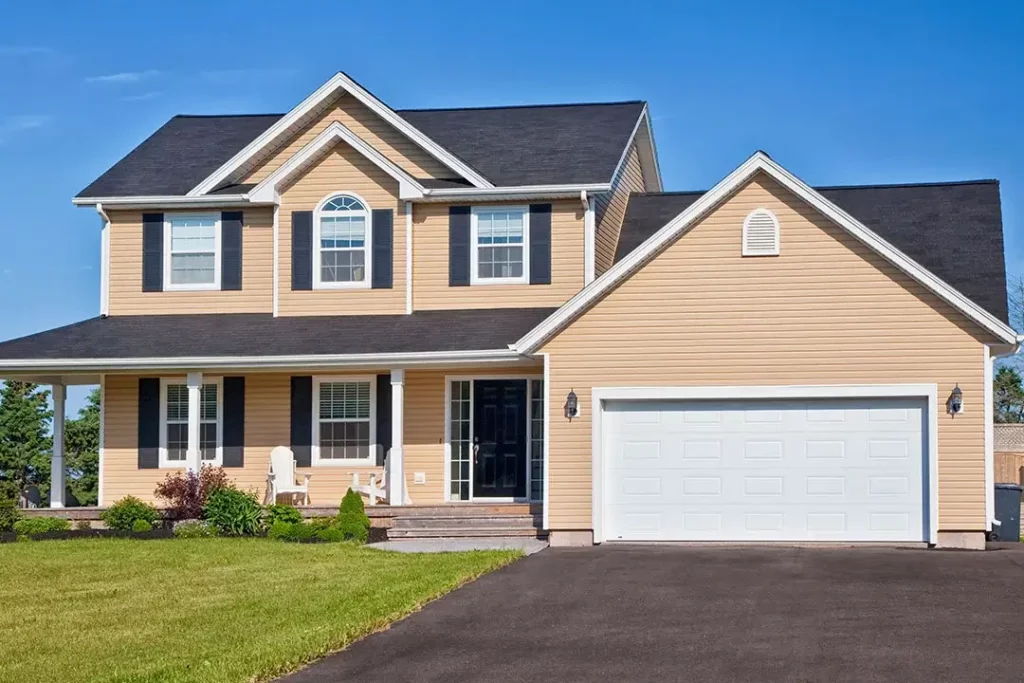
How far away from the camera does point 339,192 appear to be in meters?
23.8

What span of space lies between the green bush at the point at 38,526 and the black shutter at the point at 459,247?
24.0 feet

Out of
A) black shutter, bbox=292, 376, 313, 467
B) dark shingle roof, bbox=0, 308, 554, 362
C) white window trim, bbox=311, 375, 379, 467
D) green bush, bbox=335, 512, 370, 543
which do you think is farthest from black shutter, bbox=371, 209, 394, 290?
green bush, bbox=335, 512, 370, 543

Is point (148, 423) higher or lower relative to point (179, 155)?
lower

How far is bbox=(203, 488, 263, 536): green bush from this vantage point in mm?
21281

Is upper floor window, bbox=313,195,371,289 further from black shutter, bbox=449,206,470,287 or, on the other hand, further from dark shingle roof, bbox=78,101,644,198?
dark shingle roof, bbox=78,101,644,198

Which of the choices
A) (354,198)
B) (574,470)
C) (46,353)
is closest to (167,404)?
A: (46,353)

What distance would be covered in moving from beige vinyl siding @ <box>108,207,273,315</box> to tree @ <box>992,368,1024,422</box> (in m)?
30.8

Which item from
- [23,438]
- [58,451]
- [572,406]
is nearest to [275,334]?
[58,451]

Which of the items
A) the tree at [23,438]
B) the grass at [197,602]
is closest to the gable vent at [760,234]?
the grass at [197,602]

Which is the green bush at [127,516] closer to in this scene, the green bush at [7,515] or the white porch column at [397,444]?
the green bush at [7,515]

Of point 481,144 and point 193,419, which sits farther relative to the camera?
point 481,144

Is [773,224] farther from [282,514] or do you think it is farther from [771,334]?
[282,514]

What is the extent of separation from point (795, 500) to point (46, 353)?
12008 millimetres

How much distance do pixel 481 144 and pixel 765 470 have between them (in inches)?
346
